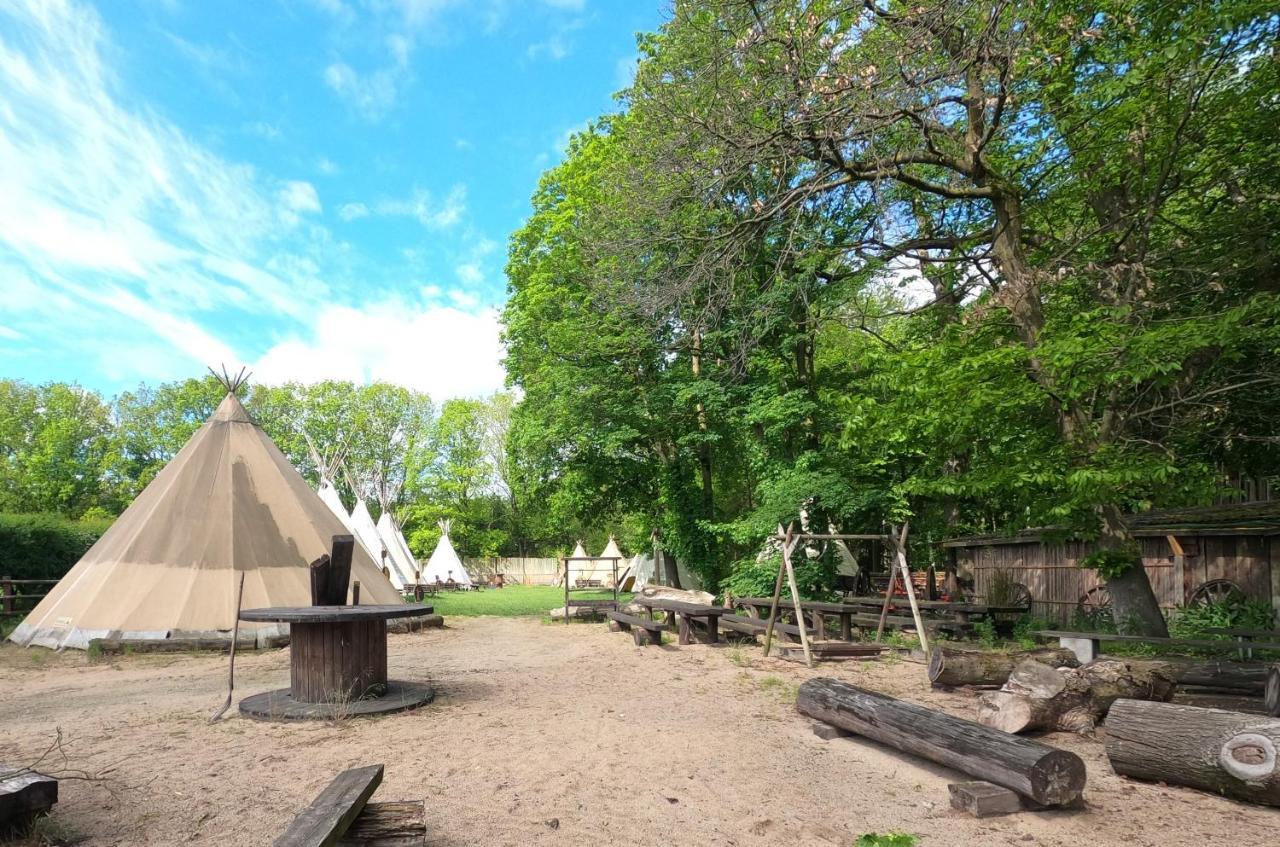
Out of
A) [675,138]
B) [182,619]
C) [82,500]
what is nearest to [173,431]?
[82,500]

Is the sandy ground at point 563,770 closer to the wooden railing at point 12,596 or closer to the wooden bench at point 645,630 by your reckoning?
the wooden bench at point 645,630

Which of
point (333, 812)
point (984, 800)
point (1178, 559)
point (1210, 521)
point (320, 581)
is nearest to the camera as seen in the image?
point (333, 812)

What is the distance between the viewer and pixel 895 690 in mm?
8609

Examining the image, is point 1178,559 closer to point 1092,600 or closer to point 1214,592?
point 1214,592

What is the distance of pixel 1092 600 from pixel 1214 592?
2.52 m

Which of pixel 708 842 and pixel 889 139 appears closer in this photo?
pixel 708 842

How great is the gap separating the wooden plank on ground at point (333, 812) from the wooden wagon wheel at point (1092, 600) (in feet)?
46.8

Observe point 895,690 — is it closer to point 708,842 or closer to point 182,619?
point 708,842

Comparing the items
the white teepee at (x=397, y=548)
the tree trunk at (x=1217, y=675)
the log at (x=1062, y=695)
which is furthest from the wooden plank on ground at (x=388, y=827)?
the white teepee at (x=397, y=548)

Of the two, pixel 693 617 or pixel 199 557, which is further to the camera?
pixel 693 617

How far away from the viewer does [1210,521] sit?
507 inches

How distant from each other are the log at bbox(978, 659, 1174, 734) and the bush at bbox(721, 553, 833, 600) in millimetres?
9039

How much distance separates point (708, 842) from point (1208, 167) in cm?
1052

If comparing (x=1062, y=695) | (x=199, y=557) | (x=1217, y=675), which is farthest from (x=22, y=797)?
(x=1217, y=675)
